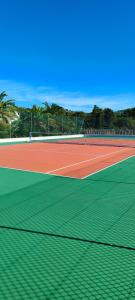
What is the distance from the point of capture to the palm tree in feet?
87.7

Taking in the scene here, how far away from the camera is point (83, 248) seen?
3791 millimetres

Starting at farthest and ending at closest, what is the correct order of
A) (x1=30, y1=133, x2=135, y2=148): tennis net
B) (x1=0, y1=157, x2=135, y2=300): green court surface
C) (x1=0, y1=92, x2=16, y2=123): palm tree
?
(x1=0, y1=92, x2=16, y2=123): palm tree
(x1=30, y1=133, x2=135, y2=148): tennis net
(x1=0, y1=157, x2=135, y2=300): green court surface

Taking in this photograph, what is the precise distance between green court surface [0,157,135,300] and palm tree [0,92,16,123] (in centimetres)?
2014

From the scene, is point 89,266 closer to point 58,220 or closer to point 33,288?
point 33,288

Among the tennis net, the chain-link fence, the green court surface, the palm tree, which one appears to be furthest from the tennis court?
the palm tree

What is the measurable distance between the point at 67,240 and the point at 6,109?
25746 millimetres

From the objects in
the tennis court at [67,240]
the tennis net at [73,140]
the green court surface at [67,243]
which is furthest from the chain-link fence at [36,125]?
the green court surface at [67,243]

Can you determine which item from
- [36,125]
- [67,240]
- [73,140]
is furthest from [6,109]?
[67,240]

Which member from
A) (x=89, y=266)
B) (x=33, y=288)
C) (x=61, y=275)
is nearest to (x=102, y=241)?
(x=89, y=266)

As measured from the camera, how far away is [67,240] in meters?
4.03

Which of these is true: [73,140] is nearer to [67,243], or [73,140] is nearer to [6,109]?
[6,109]

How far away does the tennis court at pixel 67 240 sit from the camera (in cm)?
295

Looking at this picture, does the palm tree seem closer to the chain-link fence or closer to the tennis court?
the chain-link fence

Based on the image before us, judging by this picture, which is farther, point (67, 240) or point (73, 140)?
point (73, 140)
